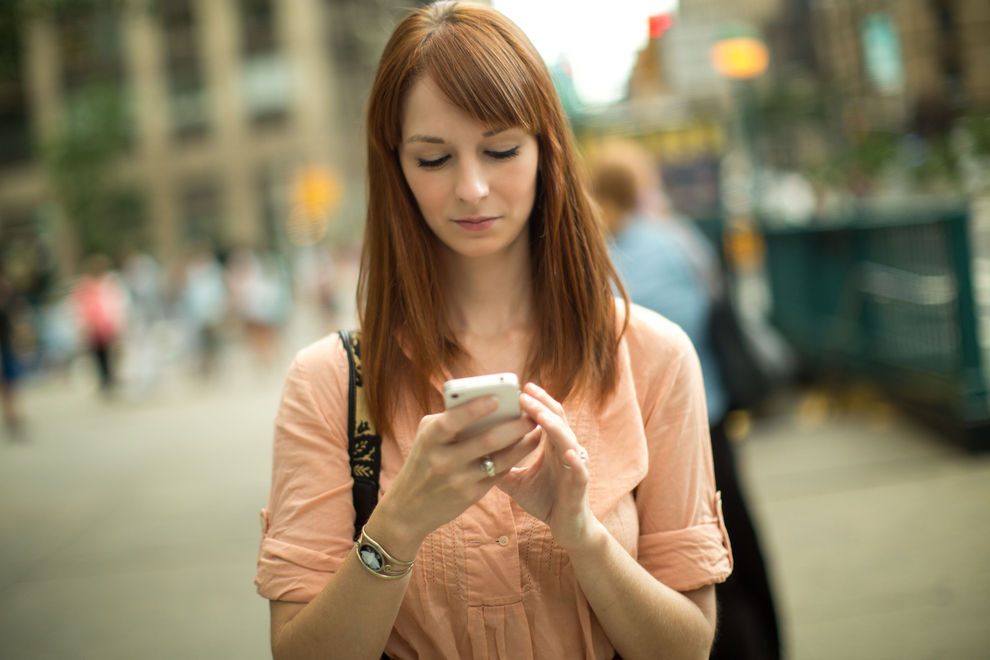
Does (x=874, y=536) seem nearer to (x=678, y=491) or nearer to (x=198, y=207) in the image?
(x=678, y=491)

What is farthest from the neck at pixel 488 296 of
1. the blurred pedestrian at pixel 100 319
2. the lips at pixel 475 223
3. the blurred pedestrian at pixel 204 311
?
the blurred pedestrian at pixel 204 311

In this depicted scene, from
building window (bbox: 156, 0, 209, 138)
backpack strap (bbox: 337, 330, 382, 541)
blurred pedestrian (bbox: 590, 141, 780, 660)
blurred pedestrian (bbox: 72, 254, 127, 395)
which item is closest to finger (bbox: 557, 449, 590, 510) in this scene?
backpack strap (bbox: 337, 330, 382, 541)

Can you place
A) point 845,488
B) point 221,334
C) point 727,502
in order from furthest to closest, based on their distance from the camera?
point 221,334 < point 845,488 < point 727,502

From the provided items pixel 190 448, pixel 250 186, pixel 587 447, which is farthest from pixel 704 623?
pixel 250 186

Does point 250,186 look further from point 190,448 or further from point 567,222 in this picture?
point 567,222

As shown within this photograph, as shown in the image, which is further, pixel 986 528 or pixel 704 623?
pixel 986 528

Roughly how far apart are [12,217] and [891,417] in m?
36.7

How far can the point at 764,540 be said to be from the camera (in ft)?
14.3

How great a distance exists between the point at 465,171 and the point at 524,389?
0.43 meters

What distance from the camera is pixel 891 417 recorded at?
21.0 ft

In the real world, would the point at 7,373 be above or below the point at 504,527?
Answer: below

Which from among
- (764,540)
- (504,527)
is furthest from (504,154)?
(764,540)

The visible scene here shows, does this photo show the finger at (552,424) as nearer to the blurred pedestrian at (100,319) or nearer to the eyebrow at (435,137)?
the eyebrow at (435,137)

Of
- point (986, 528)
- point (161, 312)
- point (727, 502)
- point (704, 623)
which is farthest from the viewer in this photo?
point (161, 312)
